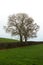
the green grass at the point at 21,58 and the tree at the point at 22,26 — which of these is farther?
the tree at the point at 22,26

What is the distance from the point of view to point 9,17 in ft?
230

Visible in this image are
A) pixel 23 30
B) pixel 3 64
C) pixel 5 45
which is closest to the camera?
pixel 3 64

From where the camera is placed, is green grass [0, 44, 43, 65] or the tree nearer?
green grass [0, 44, 43, 65]

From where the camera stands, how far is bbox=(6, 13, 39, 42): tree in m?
67.2

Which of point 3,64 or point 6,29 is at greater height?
Result: point 6,29

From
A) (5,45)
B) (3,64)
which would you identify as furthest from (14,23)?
(3,64)

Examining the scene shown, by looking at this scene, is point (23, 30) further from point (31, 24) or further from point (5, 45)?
point (5, 45)

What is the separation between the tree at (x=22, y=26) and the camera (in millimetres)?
67188

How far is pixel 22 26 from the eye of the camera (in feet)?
222

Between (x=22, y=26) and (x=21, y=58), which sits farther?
(x=22, y=26)

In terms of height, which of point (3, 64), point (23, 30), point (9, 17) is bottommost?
point (3, 64)

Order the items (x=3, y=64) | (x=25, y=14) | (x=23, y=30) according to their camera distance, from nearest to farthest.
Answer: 1. (x=3, y=64)
2. (x=23, y=30)
3. (x=25, y=14)

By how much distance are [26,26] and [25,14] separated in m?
4.73

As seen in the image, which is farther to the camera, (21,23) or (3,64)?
(21,23)
